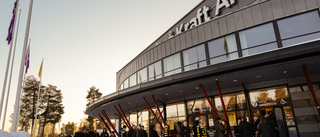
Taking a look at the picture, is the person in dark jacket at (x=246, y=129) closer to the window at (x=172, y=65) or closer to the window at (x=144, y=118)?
the window at (x=172, y=65)

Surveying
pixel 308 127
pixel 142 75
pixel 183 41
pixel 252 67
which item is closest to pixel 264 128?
pixel 252 67

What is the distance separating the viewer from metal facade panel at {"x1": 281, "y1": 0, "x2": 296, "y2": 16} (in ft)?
40.3

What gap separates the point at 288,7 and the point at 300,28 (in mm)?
1490

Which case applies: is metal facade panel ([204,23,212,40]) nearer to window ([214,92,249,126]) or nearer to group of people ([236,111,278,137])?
window ([214,92,249,126])

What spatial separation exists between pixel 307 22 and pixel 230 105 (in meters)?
6.90

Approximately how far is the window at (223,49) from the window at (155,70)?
589 centimetres

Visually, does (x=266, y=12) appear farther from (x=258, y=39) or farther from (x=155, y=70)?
(x=155, y=70)

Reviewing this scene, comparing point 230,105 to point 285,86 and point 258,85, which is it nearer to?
point 258,85

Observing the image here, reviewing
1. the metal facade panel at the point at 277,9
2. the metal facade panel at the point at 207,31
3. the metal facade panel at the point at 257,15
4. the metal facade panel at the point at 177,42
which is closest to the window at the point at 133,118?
the metal facade panel at the point at 177,42

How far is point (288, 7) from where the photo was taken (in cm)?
1242

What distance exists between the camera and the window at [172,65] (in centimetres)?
1752

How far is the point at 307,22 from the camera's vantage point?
11.8 meters

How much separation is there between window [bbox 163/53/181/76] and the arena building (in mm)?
89

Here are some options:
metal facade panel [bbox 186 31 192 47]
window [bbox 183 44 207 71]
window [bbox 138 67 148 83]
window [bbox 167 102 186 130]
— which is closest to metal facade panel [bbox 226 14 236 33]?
window [bbox 183 44 207 71]
